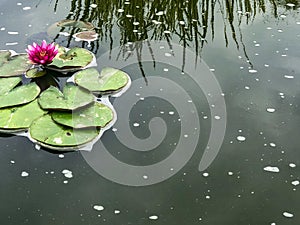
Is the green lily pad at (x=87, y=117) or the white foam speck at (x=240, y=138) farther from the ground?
the green lily pad at (x=87, y=117)

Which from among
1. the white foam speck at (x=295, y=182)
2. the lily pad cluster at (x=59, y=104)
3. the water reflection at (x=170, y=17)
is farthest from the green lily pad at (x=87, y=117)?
the white foam speck at (x=295, y=182)

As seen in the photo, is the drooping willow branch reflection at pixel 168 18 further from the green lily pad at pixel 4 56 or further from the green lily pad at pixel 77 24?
the green lily pad at pixel 4 56

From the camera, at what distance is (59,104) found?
2.32 m

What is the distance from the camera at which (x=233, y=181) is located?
6.79 feet

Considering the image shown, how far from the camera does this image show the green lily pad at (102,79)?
2514 mm

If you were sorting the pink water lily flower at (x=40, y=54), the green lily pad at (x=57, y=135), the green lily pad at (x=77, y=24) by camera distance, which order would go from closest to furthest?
the green lily pad at (x=57, y=135), the pink water lily flower at (x=40, y=54), the green lily pad at (x=77, y=24)

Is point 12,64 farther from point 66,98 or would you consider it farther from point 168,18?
point 168,18

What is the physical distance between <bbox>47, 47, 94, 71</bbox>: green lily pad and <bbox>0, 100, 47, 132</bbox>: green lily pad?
1.25ft

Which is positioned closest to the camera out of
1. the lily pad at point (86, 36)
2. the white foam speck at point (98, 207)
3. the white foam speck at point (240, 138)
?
the white foam speck at point (98, 207)

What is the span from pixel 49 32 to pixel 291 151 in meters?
1.73

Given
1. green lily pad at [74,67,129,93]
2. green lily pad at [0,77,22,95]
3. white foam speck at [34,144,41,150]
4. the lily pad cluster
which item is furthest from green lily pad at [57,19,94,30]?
white foam speck at [34,144,41,150]

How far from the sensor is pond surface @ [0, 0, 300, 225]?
1.93 meters

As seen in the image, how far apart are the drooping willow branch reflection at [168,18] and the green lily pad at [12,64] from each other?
426 mm

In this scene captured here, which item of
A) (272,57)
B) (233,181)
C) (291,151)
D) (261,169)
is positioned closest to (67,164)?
(233,181)
